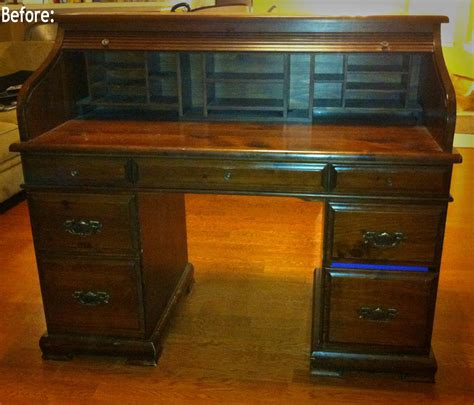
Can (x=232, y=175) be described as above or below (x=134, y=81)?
below

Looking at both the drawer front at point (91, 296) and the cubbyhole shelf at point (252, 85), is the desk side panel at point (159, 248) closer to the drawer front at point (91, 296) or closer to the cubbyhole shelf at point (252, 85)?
the drawer front at point (91, 296)

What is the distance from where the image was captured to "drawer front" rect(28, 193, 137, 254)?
1889 mm

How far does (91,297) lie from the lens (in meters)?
2.01

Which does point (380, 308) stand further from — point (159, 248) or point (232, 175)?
point (159, 248)

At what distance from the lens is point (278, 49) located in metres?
1.88

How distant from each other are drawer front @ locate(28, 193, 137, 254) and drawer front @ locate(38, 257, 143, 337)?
0.06 metres

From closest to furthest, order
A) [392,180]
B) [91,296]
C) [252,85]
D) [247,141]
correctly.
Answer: [392,180], [247,141], [91,296], [252,85]

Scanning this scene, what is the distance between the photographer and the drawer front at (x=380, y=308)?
6.08 ft

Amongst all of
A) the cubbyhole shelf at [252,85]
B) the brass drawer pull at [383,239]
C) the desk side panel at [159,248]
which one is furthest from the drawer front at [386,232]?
the desk side panel at [159,248]

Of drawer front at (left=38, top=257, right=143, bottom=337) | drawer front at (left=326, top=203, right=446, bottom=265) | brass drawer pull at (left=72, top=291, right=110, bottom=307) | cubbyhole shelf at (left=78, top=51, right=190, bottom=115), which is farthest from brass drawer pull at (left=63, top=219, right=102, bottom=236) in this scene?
drawer front at (left=326, top=203, right=446, bottom=265)

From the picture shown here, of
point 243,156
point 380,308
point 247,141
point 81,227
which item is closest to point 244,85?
point 247,141

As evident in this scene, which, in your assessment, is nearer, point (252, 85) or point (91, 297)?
point (91, 297)

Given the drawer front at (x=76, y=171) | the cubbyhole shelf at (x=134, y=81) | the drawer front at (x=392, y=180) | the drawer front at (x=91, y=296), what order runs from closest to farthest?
the drawer front at (x=392, y=180)
the drawer front at (x=76, y=171)
the drawer front at (x=91, y=296)
the cubbyhole shelf at (x=134, y=81)

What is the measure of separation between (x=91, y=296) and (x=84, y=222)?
0.93 ft
